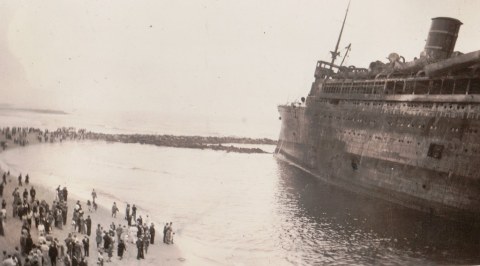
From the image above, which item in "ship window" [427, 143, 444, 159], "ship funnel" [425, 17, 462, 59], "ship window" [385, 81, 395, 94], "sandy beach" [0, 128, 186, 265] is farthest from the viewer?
"ship window" [385, 81, 395, 94]

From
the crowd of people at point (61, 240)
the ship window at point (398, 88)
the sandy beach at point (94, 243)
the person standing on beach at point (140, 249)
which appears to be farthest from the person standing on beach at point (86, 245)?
the ship window at point (398, 88)

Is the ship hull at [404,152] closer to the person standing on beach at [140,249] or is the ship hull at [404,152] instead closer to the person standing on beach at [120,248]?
the person standing on beach at [140,249]

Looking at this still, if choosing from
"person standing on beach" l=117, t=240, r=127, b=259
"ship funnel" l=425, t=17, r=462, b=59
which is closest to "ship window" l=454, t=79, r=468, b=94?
"ship funnel" l=425, t=17, r=462, b=59

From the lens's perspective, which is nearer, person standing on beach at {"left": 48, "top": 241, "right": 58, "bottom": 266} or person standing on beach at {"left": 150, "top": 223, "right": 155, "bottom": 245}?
person standing on beach at {"left": 48, "top": 241, "right": 58, "bottom": 266}

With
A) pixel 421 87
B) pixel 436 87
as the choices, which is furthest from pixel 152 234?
pixel 421 87

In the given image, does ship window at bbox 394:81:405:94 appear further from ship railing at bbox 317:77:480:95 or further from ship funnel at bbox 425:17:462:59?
ship funnel at bbox 425:17:462:59
